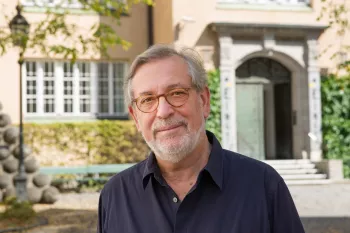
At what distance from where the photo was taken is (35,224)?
28.0 feet

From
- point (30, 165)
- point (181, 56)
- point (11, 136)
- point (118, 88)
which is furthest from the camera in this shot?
point (118, 88)

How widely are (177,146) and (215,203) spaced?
0.98 feet

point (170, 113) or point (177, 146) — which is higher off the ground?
point (170, 113)

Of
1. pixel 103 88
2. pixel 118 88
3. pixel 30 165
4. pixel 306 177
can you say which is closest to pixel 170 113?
pixel 30 165

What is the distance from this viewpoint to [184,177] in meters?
2.36

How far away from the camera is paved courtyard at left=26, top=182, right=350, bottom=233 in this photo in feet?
26.6

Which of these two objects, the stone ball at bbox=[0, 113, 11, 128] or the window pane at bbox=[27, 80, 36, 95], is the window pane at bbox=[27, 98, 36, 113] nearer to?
the window pane at bbox=[27, 80, 36, 95]

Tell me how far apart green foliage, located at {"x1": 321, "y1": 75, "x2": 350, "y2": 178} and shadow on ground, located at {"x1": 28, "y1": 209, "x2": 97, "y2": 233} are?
28.9 feet

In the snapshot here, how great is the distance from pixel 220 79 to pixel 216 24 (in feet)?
5.28

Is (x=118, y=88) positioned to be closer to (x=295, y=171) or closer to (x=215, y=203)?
(x=295, y=171)

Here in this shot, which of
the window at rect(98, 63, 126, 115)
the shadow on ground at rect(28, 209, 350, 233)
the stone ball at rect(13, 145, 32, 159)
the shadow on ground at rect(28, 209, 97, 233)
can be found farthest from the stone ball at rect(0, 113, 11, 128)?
the window at rect(98, 63, 126, 115)

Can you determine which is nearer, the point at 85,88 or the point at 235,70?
the point at 235,70

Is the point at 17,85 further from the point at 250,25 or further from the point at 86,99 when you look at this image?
the point at 250,25

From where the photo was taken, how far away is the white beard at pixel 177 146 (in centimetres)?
228
